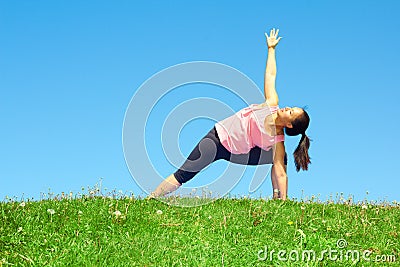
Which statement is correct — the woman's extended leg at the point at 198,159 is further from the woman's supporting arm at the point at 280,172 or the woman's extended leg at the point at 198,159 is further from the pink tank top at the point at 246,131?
the woman's supporting arm at the point at 280,172

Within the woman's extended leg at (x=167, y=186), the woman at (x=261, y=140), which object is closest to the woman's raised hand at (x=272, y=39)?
the woman at (x=261, y=140)

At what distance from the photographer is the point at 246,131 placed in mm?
11609

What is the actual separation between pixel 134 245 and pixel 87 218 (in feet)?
4.02

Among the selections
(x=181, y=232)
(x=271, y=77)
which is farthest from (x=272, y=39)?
(x=181, y=232)

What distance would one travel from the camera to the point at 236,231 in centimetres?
808

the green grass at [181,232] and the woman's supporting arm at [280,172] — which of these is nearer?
the green grass at [181,232]

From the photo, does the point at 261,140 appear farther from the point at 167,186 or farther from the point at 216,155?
the point at 167,186

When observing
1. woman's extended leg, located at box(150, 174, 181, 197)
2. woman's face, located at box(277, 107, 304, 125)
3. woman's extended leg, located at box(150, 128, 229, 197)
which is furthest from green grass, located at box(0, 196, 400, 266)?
woman's face, located at box(277, 107, 304, 125)

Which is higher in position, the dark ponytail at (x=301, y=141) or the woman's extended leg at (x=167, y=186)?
the dark ponytail at (x=301, y=141)

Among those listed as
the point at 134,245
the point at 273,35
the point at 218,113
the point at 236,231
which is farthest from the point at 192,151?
the point at 134,245

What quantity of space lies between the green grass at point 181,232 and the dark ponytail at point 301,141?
1639 millimetres

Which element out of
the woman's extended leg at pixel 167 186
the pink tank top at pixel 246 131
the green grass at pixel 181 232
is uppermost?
the pink tank top at pixel 246 131

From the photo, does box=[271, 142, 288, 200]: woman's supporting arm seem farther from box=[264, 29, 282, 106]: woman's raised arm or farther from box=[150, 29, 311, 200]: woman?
box=[264, 29, 282, 106]: woman's raised arm

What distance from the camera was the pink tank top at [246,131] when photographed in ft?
37.7
